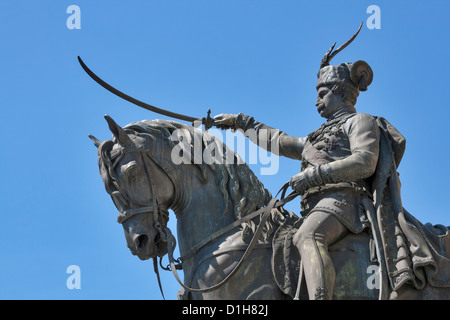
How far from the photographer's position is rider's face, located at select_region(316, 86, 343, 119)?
12.3m

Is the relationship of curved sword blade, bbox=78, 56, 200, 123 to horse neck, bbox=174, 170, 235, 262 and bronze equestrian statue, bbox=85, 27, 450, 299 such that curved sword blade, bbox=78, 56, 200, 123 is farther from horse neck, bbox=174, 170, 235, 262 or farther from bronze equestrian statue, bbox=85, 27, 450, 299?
horse neck, bbox=174, 170, 235, 262

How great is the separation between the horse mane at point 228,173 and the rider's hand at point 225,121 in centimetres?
82

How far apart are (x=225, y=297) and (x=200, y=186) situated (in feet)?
4.62

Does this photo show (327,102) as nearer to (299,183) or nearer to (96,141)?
(299,183)

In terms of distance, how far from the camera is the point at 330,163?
37.5 feet

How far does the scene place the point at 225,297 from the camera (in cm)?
1086

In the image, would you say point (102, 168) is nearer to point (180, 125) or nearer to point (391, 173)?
point (180, 125)

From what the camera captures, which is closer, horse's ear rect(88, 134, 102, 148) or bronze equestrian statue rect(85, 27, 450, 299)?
bronze equestrian statue rect(85, 27, 450, 299)

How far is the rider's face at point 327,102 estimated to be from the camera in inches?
484

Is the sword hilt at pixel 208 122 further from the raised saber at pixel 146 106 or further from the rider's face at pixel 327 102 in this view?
Answer: the rider's face at pixel 327 102

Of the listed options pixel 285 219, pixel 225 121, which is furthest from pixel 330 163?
pixel 225 121

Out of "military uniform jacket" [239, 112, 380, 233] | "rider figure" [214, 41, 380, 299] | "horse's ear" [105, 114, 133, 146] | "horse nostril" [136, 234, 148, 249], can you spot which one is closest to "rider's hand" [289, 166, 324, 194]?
"rider figure" [214, 41, 380, 299]
